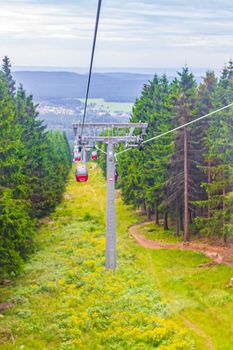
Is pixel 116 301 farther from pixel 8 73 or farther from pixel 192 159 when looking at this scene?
pixel 8 73

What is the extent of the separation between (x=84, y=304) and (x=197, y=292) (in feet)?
20.3

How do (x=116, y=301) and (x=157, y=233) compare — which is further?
(x=157, y=233)

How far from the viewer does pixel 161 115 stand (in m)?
40.4

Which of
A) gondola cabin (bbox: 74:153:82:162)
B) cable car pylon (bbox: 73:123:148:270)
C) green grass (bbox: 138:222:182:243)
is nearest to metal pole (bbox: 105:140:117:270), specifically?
cable car pylon (bbox: 73:123:148:270)

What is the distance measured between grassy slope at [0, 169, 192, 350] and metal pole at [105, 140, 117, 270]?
29.5 inches

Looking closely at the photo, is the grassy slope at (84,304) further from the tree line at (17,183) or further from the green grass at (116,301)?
the tree line at (17,183)

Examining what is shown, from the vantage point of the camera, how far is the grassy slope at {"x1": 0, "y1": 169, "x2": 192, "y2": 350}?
18.8 m

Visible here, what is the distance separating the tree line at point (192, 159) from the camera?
3195cm

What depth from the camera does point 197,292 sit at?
2503cm

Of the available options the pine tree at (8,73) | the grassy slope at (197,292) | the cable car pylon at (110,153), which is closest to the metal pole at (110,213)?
the cable car pylon at (110,153)

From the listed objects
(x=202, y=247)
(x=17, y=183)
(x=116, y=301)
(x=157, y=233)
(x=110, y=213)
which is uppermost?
(x=17, y=183)

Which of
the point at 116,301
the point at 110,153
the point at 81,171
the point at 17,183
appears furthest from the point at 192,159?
the point at 116,301

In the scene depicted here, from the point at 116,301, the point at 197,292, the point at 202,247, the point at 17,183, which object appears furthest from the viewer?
the point at 202,247

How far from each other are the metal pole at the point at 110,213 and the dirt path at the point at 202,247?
662 centimetres
